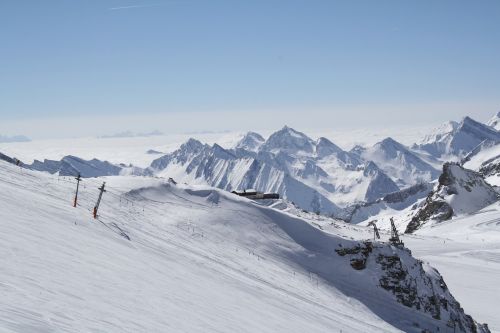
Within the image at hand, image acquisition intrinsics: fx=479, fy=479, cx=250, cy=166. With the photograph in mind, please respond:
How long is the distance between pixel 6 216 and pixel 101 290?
7692mm

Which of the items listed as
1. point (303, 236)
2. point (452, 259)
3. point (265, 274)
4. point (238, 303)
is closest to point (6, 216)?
point (238, 303)

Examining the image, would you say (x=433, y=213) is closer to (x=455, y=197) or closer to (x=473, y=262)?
(x=455, y=197)

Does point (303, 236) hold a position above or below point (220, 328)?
above

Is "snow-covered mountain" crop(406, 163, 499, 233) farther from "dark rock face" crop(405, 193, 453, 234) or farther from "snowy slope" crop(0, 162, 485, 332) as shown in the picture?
"snowy slope" crop(0, 162, 485, 332)

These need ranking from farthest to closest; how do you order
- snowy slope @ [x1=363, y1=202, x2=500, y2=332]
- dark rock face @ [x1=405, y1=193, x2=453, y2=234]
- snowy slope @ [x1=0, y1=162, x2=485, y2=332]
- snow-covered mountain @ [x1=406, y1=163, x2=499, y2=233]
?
snow-covered mountain @ [x1=406, y1=163, x2=499, y2=233] → dark rock face @ [x1=405, y1=193, x2=453, y2=234] → snowy slope @ [x1=363, y1=202, x2=500, y2=332] → snowy slope @ [x1=0, y1=162, x2=485, y2=332]

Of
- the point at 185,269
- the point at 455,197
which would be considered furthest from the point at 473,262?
the point at 455,197

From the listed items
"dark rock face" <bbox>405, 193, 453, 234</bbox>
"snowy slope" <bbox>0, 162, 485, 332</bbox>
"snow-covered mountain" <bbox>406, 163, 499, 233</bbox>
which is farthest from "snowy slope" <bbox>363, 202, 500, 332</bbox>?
"snow-covered mountain" <bbox>406, 163, 499, 233</bbox>

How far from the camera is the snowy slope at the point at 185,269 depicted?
1256 cm

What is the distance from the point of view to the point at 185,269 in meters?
23.1

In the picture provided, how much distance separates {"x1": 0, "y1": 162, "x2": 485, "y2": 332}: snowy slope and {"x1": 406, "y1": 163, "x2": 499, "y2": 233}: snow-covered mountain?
116 metres

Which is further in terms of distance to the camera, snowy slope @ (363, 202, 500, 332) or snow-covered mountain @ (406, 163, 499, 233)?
snow-covered mountain @ (406, 163, 499, 233)

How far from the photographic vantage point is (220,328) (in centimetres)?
1458

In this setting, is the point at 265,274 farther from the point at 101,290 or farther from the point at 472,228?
the point at 472,228

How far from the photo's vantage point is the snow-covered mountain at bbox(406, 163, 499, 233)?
151 meters
